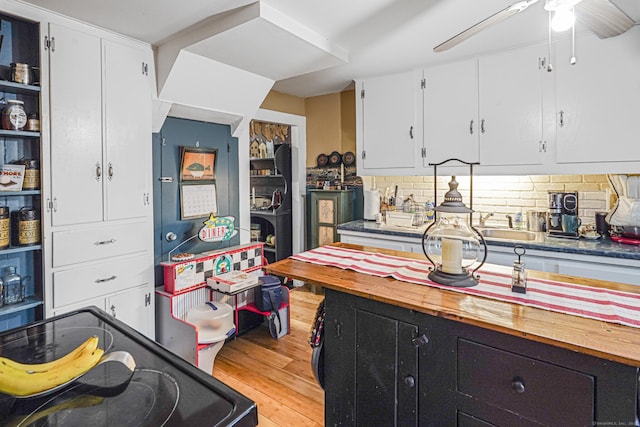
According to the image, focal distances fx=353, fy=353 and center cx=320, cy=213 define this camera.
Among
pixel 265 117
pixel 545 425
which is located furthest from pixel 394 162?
pixel 545 425

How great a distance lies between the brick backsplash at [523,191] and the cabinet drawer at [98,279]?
2.71 meters

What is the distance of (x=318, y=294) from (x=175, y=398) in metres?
3.59

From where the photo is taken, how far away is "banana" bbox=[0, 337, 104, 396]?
790mm

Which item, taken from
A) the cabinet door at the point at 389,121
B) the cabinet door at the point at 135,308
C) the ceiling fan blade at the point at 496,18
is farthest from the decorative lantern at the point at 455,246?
the cabinet door at the point at 135,308

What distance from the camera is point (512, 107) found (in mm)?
2918

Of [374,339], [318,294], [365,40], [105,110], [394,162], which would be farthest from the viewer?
[318,294]

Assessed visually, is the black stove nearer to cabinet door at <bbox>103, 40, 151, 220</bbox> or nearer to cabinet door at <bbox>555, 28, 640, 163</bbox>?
cabinet door at <bbox>103, 40, 151, 220</bbox>

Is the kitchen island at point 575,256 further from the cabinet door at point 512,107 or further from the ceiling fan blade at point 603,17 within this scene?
the ceiling fan blade at point 603,17

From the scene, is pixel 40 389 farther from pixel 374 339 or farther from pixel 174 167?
pixel 174 167

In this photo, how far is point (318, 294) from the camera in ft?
14.2

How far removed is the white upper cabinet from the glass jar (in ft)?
1.19

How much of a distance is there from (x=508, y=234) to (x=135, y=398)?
10.2 ft

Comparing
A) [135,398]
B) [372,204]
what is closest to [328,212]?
[372,204]

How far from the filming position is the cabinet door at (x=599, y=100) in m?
2.48
